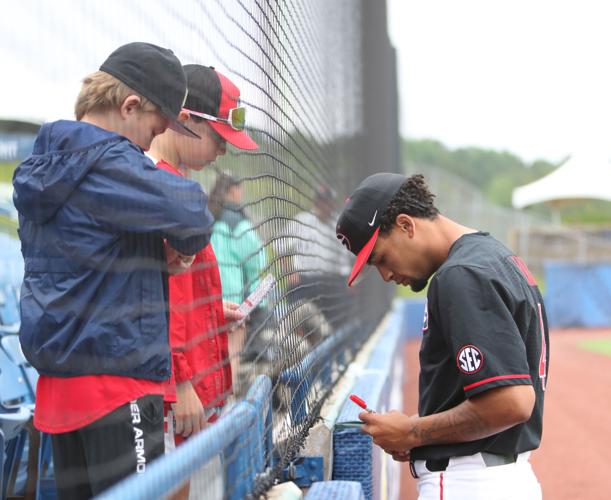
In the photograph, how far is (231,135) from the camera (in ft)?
7.61

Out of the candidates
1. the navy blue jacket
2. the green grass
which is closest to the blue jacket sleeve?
the navy blue jacket

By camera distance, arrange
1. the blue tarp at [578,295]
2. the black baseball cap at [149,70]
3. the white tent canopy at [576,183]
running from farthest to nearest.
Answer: the white tent canopy at [576,183] < the blue tarp at [578,295] < the black baseball cap at [149,70]

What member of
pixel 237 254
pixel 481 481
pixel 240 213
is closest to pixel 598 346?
pixel 237 254

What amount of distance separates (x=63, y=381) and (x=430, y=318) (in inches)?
35.7

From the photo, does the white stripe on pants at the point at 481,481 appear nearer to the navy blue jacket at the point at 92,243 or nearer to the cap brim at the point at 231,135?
the navy blue jacket at the point at 92,243

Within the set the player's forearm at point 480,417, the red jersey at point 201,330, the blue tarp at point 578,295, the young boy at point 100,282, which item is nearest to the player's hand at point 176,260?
the young boy at point 100,282

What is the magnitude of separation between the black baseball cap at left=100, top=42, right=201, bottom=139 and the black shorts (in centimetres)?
72

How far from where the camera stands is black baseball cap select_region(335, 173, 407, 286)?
7.50 ft

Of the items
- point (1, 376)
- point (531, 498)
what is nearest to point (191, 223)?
point (531, 498)

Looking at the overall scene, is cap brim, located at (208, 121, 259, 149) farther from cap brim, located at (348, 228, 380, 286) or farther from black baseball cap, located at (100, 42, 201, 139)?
cap brim, located at (348, 228, 380, 286)

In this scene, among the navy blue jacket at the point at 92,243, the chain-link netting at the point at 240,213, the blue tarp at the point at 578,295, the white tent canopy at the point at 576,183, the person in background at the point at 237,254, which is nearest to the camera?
the chain-link netting at the point at 240,213

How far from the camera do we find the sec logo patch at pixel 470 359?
6.40 feet

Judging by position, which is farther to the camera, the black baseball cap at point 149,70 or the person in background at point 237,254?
the person in background at point 237,254

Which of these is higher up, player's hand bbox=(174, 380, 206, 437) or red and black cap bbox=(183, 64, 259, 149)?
red and black cap bbox=(183, 64, 259, 149)
